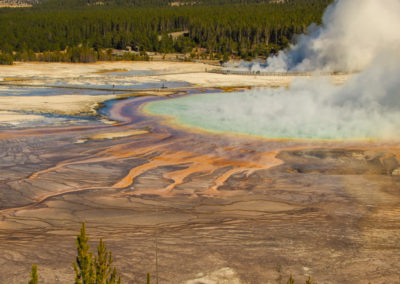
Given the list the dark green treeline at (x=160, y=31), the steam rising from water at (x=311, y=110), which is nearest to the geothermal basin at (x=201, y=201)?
the steam rising from water at (x=311, y=110)

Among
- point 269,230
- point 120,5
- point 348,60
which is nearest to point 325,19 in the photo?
point 348,60

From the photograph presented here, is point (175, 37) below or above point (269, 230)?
above

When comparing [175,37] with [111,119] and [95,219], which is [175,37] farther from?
[95,219]

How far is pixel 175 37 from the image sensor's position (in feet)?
228

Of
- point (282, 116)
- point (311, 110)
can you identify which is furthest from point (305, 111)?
point (282, 116)

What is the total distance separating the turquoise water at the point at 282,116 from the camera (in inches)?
660

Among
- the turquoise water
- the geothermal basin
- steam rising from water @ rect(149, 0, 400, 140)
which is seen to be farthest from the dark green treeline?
the geothermal basin

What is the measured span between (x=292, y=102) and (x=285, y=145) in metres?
6.94

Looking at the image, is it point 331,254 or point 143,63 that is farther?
point 143,63

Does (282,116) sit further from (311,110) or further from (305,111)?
(311,110)

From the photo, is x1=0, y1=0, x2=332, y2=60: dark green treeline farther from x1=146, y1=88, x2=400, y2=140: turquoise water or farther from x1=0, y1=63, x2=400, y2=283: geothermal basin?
x1=0, y1=63, x2=400, y2=283: geothermal basin

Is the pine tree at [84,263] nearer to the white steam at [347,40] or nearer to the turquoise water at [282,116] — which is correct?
the turquoise water at [282,116]

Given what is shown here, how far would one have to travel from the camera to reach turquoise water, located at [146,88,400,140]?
55.0ft

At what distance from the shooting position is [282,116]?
19391mm
